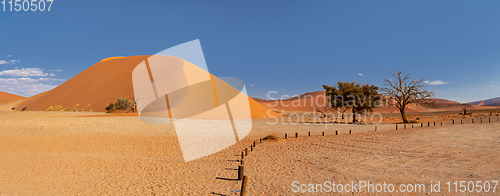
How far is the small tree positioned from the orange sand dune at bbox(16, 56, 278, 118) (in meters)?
21.7

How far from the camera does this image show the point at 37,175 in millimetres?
10336

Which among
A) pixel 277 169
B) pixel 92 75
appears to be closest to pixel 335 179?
pixel 277 169

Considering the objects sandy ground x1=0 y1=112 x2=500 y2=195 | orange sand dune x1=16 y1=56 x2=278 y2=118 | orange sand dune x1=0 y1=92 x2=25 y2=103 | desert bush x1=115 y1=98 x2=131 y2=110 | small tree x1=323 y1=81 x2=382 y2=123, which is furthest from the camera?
orange sand dune x1=0 y1=92 x2=25 y2=103

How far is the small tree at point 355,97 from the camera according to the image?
43.9 metres

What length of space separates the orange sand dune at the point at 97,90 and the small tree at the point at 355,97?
2170 cm

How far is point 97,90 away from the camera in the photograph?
7256cm

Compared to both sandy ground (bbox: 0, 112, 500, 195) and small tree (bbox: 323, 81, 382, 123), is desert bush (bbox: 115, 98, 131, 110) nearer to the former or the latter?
sandy ground (bbox: 0, 112, 500, 195)

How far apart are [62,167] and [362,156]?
16.1 m

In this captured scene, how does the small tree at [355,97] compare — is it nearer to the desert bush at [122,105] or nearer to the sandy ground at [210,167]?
the sandy ground at [210,167]

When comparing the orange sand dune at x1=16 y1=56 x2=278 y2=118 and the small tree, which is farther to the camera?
the orange sand dune at x1=16 y1=56 x2=278 y2=118

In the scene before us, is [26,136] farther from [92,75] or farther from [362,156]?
[92,75]

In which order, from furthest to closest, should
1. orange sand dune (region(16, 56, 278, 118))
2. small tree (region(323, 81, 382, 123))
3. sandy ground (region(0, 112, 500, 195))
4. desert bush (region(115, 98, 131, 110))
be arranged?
orange sand dune (region(16, 56, 278, 118)) → desert bush (region(115, 98, 131, 110)) → small tree (region(323, 81, 382, 123)) → sandy ground (region(0, 112, 500, 195))

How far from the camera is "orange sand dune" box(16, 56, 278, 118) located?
65688mm

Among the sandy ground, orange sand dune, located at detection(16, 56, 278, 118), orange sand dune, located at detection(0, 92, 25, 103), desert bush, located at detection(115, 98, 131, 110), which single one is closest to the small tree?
orange sand dune, located at detection(16, 56, 278, 118)
